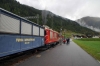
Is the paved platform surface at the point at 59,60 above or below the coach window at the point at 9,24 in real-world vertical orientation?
below

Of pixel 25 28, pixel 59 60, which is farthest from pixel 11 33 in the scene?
pixel 59 60

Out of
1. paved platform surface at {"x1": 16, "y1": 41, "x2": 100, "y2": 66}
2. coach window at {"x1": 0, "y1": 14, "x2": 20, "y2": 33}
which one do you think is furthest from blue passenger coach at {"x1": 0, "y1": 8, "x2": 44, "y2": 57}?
paved platform surface at {"x1": 16, "y1": 41, "x2": 100, "y2": 66}

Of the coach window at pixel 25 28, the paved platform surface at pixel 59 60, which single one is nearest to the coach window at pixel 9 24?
the coach window at pixel 25 28

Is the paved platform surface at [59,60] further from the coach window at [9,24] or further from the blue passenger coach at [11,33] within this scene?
the coach window at [9,24]

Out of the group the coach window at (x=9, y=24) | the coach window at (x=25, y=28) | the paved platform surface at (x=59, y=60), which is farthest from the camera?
the coach window at (x=25, y=28)

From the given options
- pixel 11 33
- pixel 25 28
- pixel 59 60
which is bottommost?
pixel 59 60

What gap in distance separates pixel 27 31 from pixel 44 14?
33.6 metres

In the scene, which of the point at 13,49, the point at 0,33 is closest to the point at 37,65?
the point at 13,49

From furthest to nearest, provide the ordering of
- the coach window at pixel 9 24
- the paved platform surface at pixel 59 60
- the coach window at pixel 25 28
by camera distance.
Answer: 1. the coach window at pixel 25 28
2. the paved platform surface at pixel 59 60
3. the coach window at pixel 9 24

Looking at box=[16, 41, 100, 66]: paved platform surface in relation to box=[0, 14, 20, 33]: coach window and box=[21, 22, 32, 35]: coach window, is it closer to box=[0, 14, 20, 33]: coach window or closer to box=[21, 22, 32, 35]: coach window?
box=[21, 22, 32, 35]: coach window

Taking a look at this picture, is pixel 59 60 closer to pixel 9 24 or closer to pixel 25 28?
pixel 25 28

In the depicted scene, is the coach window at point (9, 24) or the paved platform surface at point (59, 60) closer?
the coach window at point (9, 24)

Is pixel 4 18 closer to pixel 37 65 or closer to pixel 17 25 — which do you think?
pixel 17 25

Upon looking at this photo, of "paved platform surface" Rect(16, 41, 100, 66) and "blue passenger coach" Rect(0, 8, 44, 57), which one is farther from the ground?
"blue passenger coach" Rect(0, 8, 44, 57)
